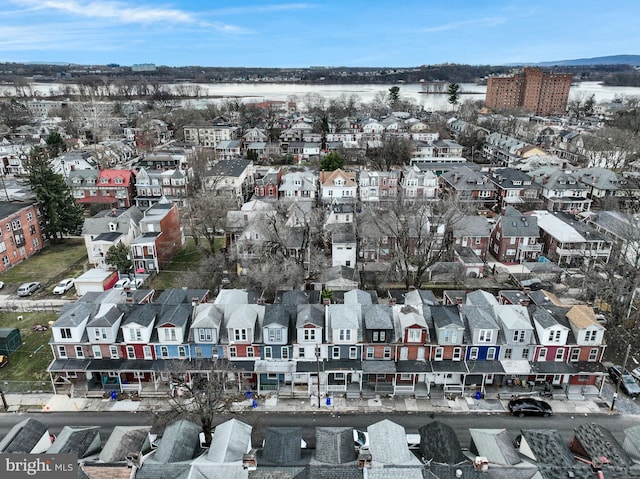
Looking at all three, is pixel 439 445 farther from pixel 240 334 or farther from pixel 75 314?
pixel 75 314

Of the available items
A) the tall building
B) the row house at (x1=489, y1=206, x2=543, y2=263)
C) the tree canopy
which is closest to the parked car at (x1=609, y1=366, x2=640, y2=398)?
the row house at (x1=489, y1=206, x2=543, y2=263)

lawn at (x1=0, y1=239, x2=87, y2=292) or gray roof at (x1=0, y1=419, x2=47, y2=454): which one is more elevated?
gray roof at (x1=0, y1=419, x2=47, y2=454)

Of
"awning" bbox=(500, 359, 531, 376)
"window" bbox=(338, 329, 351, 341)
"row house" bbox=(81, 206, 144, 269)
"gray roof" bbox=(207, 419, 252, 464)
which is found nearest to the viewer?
"gray roof" bbox=(207, 419, 252, 464)

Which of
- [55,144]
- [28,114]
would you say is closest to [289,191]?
[55,144]

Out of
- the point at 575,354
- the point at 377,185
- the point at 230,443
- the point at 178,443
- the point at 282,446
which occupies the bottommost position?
the point at 575,354

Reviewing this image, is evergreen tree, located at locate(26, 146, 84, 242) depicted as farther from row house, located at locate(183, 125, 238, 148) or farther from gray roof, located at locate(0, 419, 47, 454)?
row house, located at locate(183, 125, 238, 148)

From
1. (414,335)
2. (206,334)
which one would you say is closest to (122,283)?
(206,334)

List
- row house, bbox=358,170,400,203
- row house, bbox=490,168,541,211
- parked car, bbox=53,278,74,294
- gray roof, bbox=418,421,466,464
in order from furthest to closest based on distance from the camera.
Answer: row house, bbox=358,170,400,203
row house, bbox=490,168,541,211
parked car, bbox=53,278,74,294
gray roof, bbox=418,421,466,464
